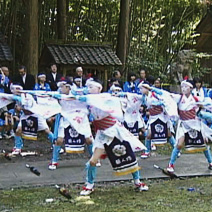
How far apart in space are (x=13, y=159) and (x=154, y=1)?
32.1 ft

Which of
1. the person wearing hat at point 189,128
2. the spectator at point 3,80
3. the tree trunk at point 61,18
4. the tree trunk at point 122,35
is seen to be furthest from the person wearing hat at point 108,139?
the tree trunk at point 61,18

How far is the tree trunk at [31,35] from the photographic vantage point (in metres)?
10.7

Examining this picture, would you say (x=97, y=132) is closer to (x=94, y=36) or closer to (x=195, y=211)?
(x=195, y=211)

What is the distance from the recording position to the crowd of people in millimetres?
5668

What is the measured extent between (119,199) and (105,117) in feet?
3.52

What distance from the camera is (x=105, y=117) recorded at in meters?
5.68

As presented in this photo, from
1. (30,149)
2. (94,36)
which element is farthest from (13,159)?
(94,36)

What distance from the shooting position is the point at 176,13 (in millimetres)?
17203

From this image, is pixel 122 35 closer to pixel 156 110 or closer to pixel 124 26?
pixel 124 26

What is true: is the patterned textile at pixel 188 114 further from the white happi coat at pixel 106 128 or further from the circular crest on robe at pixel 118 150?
the circular crest on robe at pixel 118 150

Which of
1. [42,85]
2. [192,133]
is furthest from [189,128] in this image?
[42,85]

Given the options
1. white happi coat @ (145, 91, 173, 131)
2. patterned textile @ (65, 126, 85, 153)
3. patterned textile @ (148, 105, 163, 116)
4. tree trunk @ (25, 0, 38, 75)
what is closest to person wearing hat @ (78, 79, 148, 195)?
patterned textile @ (65, 126, 85, 153)

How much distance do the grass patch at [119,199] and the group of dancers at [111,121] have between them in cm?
26

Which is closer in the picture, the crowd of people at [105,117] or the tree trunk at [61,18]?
the crowd of people at [105,117]
